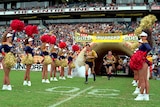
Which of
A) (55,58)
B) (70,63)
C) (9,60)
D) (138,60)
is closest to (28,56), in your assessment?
(9,60)

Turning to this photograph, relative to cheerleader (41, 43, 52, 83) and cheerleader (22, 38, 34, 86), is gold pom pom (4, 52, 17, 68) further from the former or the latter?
cheerleader (41, 43, 52, 83)

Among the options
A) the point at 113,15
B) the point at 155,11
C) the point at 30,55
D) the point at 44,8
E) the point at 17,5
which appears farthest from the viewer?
the point at 17,5

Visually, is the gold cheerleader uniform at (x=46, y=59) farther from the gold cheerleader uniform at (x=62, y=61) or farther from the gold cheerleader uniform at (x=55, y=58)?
the gold cheerleader uniform at (x=62, y=61)

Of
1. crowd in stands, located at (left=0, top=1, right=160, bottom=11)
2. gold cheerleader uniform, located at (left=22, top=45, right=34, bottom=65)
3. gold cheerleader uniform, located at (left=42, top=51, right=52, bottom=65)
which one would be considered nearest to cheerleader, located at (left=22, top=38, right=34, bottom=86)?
gold cheerleader uniform, located at (left=22, top=45, right=34, bottom=65)

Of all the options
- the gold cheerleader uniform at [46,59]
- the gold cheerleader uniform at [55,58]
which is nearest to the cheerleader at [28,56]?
the gold cheerleader uniform at [46,59]

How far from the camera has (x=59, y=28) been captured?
41906 millimetres

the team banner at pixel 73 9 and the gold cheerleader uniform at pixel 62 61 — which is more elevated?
the team banner at pixel 73 9

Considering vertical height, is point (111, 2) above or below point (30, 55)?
above

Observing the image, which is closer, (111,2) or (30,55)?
(30,55)

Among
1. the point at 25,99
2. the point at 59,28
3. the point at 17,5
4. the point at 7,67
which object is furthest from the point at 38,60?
the point at 17,5

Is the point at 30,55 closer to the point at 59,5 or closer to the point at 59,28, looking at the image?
the point at 59,28

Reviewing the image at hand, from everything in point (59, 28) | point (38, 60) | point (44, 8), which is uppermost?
point (44, 8)

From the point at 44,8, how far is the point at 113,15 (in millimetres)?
10423

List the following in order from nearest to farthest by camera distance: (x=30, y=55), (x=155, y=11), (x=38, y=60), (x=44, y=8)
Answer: (x=30, y=55)
(x=38, y=60)
(x=155, y=11)
(x=44, y=8)
